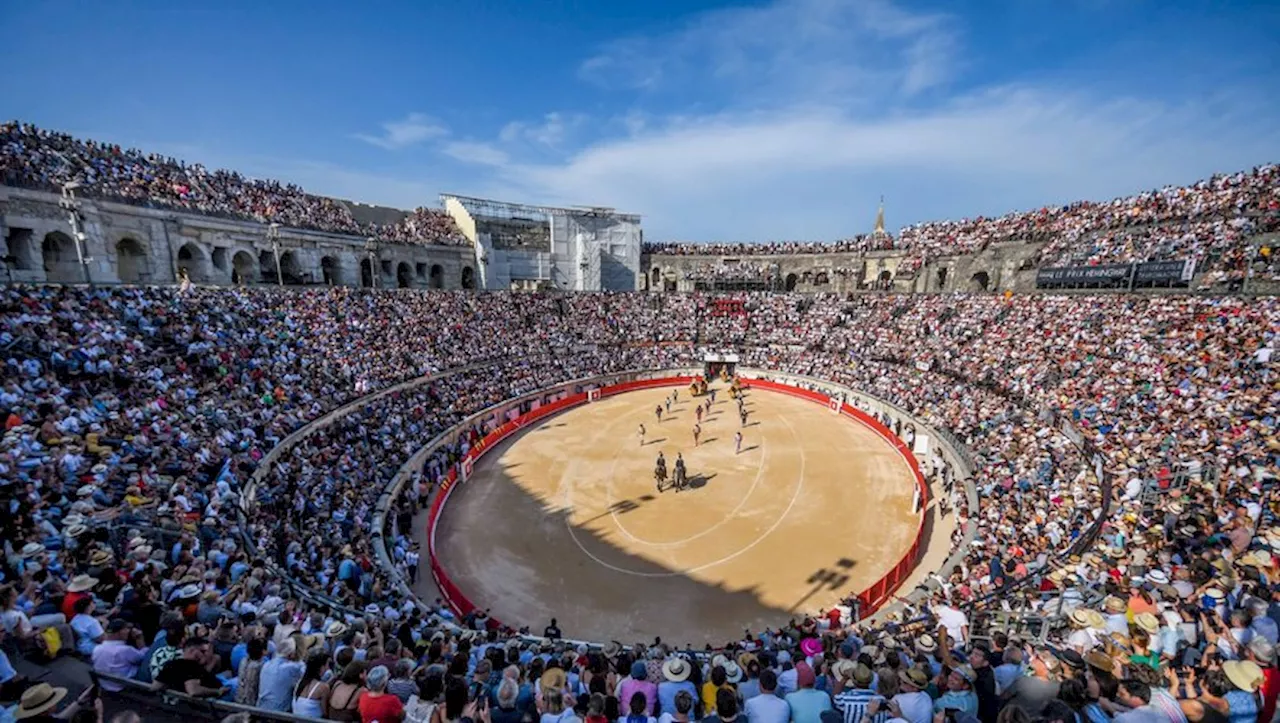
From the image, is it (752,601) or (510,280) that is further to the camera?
(510,280)

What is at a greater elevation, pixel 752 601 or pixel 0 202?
pixel 0 202

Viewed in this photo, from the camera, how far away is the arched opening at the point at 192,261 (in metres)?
29.8

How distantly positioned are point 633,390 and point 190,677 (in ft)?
114

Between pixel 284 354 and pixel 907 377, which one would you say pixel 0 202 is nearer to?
pixel 284 354

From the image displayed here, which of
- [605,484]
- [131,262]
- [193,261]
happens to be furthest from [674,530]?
[193,261]

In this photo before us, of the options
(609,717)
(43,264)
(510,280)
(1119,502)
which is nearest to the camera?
(609,717)

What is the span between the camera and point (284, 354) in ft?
78.2

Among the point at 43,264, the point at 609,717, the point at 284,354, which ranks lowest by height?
the point at 609,717

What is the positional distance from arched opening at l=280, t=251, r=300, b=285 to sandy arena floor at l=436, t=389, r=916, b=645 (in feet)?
69.8

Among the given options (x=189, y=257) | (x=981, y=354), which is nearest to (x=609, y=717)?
(x=981, y=354)

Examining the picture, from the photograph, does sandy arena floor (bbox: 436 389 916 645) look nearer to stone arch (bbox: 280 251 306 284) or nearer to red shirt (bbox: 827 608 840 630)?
red shirt (bbox: 827 608 840 630)

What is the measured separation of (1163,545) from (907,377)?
2209 centimetres

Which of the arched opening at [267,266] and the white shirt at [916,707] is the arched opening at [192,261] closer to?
the arched opening at [267,266]

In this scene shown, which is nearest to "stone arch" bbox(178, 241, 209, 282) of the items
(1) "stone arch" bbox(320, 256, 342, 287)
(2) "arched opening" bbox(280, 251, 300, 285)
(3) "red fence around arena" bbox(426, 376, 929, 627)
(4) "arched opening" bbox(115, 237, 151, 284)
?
(4) "arched opening" bbox(115, 237, 151, 284)
